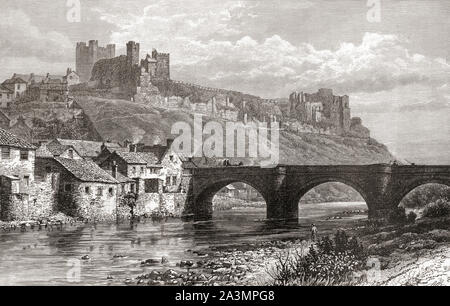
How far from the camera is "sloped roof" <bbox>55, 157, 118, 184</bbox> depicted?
100ft

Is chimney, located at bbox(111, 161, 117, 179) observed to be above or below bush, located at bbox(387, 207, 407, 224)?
above

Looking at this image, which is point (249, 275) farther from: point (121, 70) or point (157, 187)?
point (121, 70)

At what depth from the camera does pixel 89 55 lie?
33.3 metres

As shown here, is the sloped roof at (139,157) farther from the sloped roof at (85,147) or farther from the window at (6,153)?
the window at (6,153)

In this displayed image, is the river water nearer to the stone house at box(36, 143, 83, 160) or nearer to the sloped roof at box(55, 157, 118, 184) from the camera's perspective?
the sloped roof at box(55, 157, 118, 184)

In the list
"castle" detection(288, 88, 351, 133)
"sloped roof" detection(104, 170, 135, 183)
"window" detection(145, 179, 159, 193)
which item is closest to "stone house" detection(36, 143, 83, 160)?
"sloped roof" detection(104, 170, 135, 183)

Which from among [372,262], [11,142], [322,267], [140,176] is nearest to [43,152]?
[11,142]

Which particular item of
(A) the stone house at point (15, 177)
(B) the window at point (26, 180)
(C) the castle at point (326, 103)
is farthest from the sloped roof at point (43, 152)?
(C) the castle at point (326, 103)

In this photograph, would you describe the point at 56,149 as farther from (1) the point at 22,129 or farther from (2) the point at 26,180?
(1) the point at 22,129

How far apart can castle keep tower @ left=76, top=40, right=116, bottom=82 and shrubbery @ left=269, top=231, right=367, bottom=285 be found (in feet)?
35.4

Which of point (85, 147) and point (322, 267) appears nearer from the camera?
point (322, 267)

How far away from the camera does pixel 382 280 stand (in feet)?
54.0

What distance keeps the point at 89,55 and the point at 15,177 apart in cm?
1012
